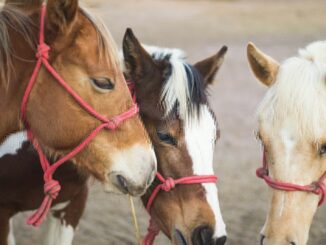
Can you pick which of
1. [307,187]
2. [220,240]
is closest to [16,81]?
[220,240]

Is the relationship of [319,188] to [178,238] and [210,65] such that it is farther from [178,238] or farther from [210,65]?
[210,65]

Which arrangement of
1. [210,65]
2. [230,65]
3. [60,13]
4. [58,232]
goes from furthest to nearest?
[230,65]
[58,232]
[210,65]
[60,13]

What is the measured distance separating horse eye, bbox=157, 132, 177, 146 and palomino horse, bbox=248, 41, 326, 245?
0.54 meters

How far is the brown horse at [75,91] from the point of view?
2.69 m

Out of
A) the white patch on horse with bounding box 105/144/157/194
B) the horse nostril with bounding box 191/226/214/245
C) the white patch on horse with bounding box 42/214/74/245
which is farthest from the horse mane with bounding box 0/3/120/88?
the white patch on horse with bounding box 42/214/74/245

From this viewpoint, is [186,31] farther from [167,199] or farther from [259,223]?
[167,199]

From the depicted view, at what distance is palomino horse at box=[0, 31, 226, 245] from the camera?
309 centimetres

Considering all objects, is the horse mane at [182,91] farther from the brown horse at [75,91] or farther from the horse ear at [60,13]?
the horse ear at [60,13]

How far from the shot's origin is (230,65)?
41.8ft

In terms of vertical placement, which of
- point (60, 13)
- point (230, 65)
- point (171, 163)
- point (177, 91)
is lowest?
point (230, 65)

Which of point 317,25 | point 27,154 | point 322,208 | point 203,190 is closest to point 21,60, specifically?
point 27,154

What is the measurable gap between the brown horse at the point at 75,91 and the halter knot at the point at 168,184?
426mm

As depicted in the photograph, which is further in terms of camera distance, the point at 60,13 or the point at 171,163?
the point at 171,163

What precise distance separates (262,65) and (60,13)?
4.87 ft
